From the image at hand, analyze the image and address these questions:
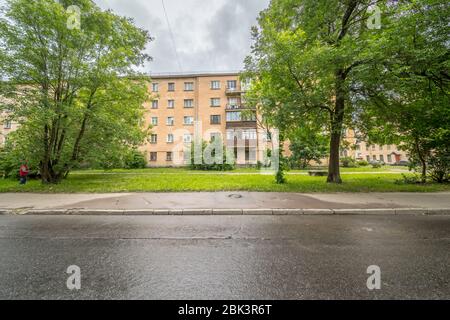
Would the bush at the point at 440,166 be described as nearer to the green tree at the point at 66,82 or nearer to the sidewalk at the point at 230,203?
the sidewalk at the point at 230,203

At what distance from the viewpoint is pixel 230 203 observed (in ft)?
23.6

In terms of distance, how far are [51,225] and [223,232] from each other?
Answer: 16.2ft

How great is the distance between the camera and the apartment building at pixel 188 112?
105 ft

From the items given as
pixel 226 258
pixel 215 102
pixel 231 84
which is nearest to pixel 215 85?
pixel 231 84

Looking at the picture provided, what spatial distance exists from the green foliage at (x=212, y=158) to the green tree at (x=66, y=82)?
10813 millimetres

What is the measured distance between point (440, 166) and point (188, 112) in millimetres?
30469

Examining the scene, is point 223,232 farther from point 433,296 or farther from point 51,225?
point 51,225

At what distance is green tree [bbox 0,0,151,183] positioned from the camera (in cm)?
934

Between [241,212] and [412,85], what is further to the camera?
[412,85]

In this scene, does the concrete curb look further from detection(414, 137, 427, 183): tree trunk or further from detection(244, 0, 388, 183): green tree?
detection(414, 137, 427, 183): tree trunk

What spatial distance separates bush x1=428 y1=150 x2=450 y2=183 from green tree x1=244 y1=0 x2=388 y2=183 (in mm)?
6404

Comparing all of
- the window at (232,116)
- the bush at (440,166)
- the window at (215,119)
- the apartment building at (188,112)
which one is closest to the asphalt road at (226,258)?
the bush at (440,166)

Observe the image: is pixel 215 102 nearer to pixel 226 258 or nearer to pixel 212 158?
pixel 212 158
